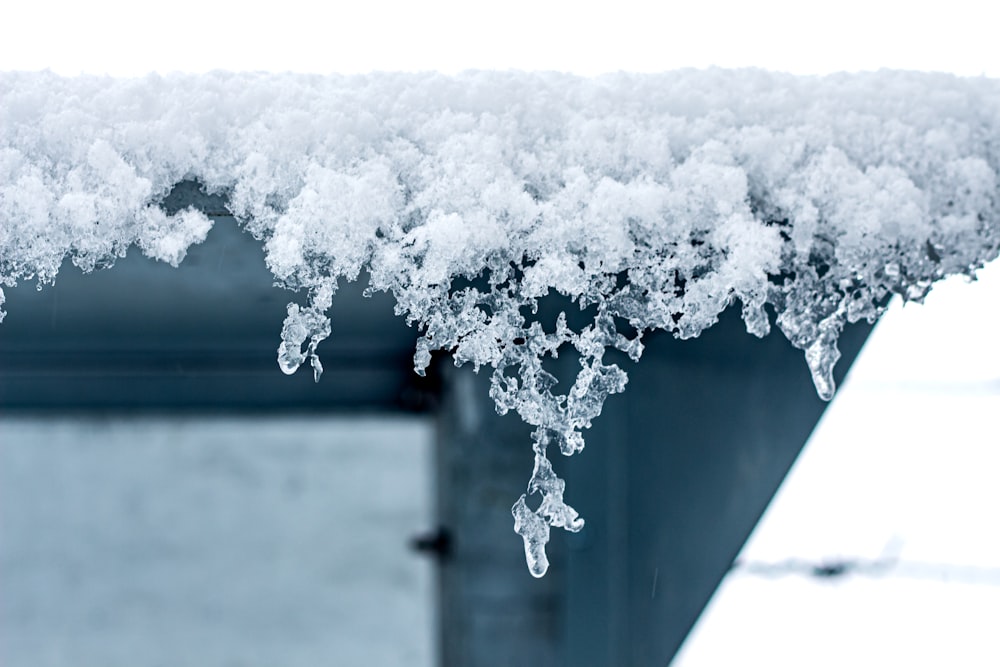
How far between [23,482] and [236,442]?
0.33m

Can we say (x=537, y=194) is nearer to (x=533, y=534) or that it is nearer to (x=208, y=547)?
(x=533, y=534)

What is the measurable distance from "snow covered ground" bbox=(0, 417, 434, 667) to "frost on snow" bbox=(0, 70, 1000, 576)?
27cm

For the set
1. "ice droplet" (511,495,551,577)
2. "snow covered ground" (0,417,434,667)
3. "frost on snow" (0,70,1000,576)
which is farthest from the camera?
"snow covered ground" (0,417,434,667)

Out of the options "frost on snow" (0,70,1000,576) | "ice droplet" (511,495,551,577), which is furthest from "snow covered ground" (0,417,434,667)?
"frost on snow" (0,70,1000,576)

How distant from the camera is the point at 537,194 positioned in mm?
476

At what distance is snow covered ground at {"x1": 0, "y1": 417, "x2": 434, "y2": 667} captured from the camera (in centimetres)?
75

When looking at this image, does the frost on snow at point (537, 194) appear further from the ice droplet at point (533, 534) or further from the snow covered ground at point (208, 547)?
the snow covered ground at point (208, 547)

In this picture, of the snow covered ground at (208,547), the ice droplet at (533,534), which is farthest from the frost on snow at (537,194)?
the snow covered ground at (208,547)

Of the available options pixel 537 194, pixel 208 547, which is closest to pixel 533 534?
pixel 537 194

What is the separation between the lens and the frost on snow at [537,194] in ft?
1.52

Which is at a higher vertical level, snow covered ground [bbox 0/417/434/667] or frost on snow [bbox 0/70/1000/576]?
frost on snow [bbox 0/70/1000/576]

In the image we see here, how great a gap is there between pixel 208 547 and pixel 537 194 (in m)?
0.61

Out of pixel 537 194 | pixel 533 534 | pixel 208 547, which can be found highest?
pixel 537 194

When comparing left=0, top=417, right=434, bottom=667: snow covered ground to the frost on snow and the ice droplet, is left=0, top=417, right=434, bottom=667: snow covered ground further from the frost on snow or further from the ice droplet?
the frost on snow
